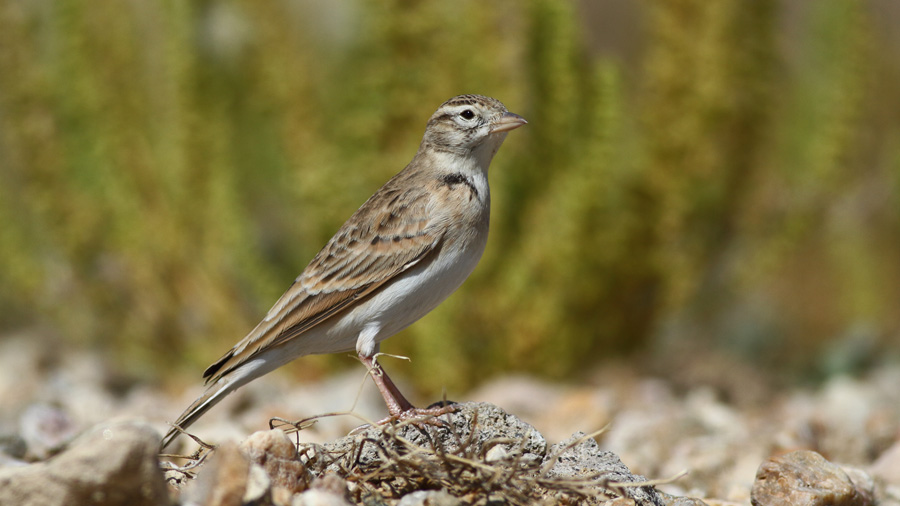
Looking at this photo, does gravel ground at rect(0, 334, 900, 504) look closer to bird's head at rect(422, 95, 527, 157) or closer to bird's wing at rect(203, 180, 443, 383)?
bird's wing at rect(203, 180, 443, 383)

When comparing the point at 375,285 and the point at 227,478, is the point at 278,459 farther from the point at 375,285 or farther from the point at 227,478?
the point at 375,285

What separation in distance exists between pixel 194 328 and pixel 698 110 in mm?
4559

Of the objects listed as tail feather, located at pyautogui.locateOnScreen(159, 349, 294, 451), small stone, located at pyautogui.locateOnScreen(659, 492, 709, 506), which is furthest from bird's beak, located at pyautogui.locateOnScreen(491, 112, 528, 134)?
small stone, located at pyautogui.locateOnScreen(659, 492, 709, 506)

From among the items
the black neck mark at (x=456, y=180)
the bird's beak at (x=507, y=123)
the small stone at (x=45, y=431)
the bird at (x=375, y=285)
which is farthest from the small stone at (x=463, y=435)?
the small stone at (x=45, y=431)

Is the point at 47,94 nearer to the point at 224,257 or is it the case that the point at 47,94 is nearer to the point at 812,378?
the point at 224,257

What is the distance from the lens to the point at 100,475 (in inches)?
87.1

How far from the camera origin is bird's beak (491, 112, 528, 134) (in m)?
4.11

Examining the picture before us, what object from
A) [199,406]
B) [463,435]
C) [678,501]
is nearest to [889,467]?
[678,501]

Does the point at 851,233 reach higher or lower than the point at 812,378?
higher

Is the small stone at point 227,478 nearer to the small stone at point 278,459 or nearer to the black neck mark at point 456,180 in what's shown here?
the small stone at point 278,459

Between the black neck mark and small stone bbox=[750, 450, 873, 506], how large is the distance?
1.64 metres

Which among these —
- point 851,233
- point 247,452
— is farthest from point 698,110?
point 247,452

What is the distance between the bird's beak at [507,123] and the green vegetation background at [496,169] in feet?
7.44

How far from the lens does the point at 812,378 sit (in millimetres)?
7652
